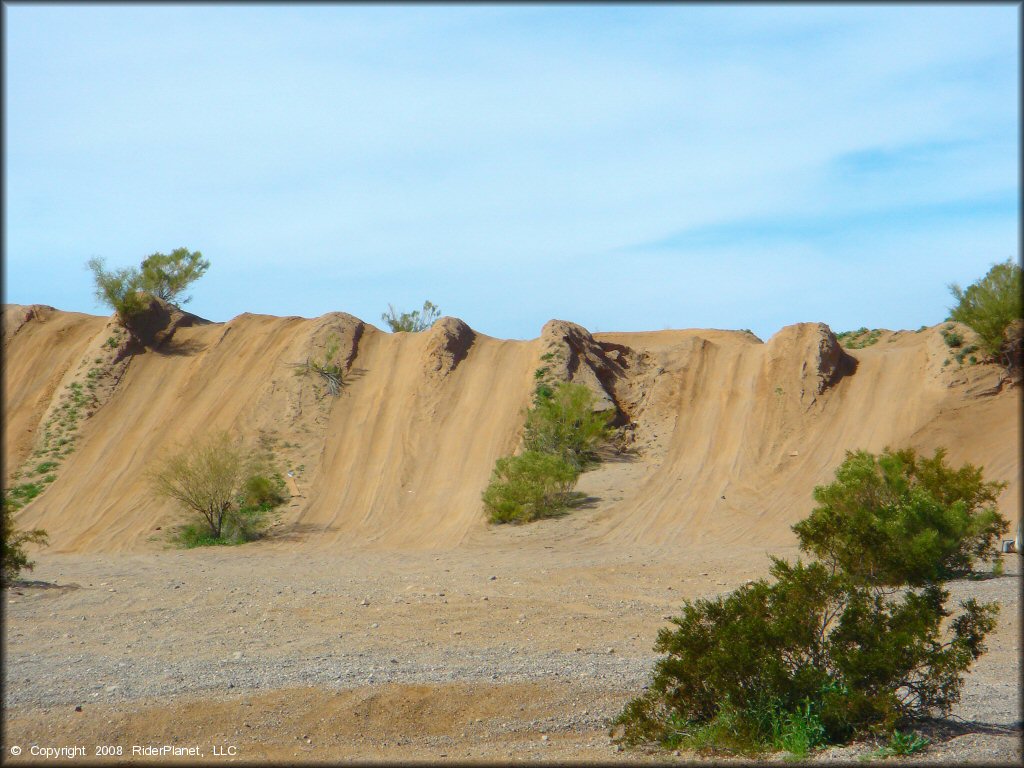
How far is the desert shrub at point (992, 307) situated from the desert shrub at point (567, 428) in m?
12.0

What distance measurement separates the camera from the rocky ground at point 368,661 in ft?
29.2

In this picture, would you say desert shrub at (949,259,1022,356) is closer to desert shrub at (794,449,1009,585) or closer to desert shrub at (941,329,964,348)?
desert shrub at (941,329,964,348)

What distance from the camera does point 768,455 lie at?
2898 centimetres

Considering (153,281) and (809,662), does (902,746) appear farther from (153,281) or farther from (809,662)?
(153,281)

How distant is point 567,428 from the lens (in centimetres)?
2906

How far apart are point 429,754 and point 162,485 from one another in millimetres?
18697

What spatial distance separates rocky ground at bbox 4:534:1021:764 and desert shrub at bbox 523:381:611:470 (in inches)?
374

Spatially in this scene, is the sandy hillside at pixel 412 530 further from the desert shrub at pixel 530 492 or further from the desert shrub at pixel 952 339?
the desert shrub at pixel 530 492

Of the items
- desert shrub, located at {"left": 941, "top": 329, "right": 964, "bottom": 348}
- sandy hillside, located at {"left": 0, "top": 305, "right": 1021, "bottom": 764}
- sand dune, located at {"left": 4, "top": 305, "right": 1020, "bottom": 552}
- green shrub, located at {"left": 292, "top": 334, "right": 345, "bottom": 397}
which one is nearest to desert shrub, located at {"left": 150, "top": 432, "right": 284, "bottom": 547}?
sandy hillside, located at {"left": 0, "top": 305, "right": 1021, "bottom": 764}

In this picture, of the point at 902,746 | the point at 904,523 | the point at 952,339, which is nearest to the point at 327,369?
the point at 952,339

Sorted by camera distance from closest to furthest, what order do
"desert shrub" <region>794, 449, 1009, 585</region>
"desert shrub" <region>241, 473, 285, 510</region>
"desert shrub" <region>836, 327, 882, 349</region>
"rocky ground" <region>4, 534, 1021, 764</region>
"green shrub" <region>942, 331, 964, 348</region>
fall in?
"rocky ground" <region>4, 534, 1021, 764</region> < "desert shrub" <region>794, 449, 1009, 585</region> < "desert shrub" <region>241, 473, 285, 510</region> < "green shrub" <region>942, 331, 964, 348</region> < "desert shrub" <region>836, 327, 882, 349</region>

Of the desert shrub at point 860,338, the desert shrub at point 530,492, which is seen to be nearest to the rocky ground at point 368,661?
the desert shrub at point 530,492

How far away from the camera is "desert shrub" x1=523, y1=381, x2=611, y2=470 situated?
95.3 feet

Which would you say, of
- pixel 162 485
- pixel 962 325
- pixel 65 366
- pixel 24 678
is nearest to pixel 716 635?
pixel 24 678
